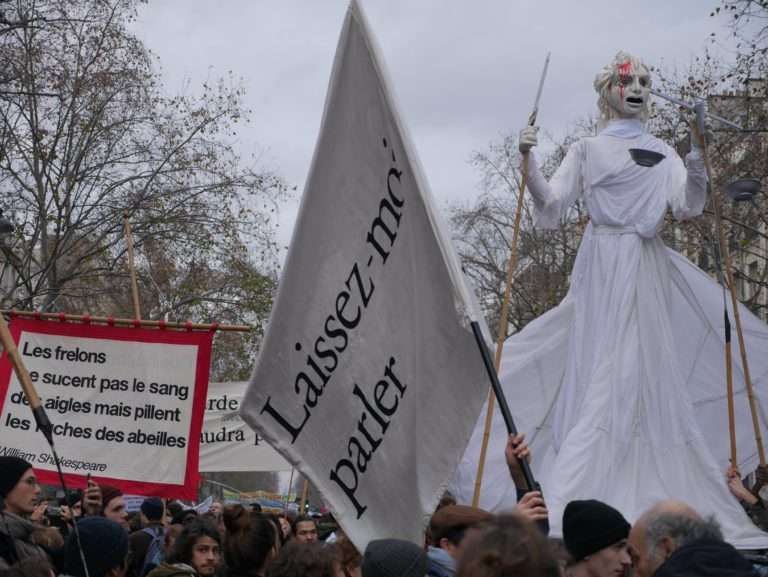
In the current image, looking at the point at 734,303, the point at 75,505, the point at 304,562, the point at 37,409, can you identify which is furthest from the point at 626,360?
the point at 75,505

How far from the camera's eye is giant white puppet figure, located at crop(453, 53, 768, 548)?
762 cm

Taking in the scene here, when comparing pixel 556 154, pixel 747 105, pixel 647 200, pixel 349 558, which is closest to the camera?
pixel 349 558

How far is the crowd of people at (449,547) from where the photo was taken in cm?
307

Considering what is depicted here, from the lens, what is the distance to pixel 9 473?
20.2 feet

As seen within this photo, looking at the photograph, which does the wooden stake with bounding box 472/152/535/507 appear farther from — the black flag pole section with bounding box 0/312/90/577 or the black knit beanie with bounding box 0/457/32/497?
the black knit beanie with bounding box 0/457/32/497

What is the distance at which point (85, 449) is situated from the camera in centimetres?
890

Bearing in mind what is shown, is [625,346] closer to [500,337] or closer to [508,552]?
[500,337]

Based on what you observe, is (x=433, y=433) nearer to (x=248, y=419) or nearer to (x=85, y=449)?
(x=248, y=419)

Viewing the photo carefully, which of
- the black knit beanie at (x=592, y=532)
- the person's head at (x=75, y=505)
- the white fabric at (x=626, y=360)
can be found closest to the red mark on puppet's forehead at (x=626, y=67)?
the white fabric at (x=626, y=360)

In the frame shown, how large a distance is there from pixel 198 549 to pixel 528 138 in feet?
8.66

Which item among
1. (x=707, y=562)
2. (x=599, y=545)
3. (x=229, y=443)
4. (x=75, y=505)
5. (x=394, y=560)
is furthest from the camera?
(x=229, y=443)

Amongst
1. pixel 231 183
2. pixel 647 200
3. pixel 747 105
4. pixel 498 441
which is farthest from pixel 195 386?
pixel 231 183

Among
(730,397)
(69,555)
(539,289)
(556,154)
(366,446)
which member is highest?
(556,154)

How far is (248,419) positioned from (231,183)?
24.4 meters
